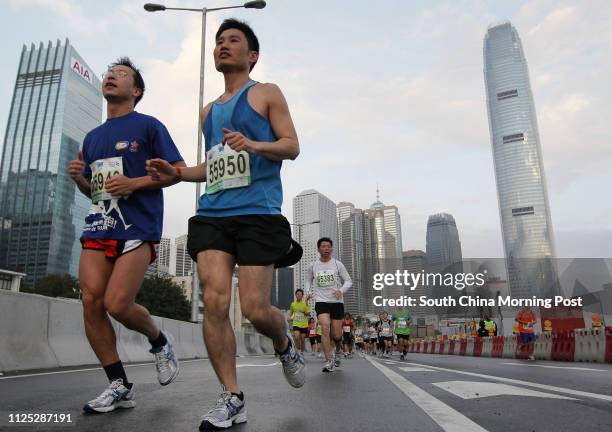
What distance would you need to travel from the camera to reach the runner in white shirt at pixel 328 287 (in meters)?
8.55

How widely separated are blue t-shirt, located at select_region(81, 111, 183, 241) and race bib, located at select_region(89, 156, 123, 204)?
0.01 m

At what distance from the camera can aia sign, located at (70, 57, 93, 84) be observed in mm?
152000

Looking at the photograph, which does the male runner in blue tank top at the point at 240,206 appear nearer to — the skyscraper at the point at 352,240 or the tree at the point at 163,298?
the tree at the point at 163,298

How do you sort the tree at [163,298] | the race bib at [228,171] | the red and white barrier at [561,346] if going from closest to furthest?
the race bib at [228,171] < the red and white barrier at [561,346] < the tree at [163,298]

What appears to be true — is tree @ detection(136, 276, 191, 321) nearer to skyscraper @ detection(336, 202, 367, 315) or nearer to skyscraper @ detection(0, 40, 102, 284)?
skyscraper @ detection(336, 202, 367, 315)

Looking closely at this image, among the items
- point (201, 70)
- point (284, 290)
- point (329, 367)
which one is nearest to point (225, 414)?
point (329, 367)

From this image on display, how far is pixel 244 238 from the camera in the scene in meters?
3.10

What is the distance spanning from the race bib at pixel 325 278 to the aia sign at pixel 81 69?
16135 centimetres

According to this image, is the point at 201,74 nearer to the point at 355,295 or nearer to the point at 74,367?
the point at 74,367

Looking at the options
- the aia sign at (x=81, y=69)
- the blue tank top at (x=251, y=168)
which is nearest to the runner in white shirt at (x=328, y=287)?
the blue tank top at (x=251, y=168)

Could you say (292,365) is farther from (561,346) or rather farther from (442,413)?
(561,346)

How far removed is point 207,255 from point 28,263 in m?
135

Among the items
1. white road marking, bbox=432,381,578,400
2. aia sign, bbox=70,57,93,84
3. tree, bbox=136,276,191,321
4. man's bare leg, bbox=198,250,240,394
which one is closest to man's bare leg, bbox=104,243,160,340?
man's bare leg, bbox=198,250,240,394

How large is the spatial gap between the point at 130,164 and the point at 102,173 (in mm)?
195
